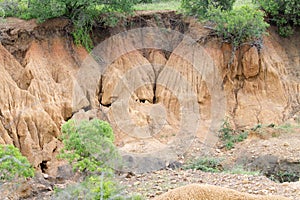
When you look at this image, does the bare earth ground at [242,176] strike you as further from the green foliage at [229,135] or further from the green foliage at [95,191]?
the green foliage at [95,191]

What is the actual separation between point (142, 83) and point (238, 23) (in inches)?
172

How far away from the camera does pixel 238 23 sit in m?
17.5

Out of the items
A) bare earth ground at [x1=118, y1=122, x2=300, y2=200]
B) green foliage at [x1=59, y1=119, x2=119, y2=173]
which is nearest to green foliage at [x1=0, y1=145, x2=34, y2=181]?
green foliage at [x1=59, y1=119, x2=119, y2=173]

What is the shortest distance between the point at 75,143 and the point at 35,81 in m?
4.32

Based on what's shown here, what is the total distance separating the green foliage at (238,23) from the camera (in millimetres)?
17422

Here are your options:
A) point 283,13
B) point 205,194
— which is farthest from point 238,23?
point 205,194

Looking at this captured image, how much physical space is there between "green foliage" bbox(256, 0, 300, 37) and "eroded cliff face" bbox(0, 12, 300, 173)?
1.74 feet

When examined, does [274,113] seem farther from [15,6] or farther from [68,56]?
[15,6]

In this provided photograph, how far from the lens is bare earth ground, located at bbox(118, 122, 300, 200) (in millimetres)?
9695

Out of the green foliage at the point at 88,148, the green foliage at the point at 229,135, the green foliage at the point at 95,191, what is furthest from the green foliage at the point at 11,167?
the green foliage at the point at 229,135

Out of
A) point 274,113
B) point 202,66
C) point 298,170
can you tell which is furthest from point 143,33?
point 298,170

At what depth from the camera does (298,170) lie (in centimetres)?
1391

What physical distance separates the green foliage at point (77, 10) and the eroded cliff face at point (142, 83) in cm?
40

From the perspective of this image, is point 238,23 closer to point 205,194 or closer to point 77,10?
point 77,10
